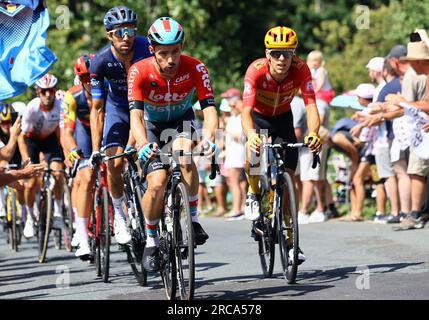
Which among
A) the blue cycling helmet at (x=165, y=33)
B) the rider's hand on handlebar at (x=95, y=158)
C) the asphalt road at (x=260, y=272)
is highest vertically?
the blue cycling helmet at (x=165, y=33)

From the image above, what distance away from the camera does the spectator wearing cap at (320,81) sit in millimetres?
17375

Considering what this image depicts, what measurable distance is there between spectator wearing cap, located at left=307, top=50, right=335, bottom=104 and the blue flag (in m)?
6.21

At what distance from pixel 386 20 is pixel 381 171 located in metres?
26.0

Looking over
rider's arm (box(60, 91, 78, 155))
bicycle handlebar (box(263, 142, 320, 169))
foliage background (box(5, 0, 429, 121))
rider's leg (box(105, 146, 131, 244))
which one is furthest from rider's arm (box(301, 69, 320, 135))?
foliage background (box(5, 0, 429, 121))

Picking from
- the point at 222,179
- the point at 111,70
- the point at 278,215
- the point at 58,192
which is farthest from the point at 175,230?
the point at 222,179

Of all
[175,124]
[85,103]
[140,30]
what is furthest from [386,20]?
[175,124]

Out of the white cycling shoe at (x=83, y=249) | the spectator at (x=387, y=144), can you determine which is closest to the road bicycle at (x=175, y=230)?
the white cycling shoe at (x=83, y=249)

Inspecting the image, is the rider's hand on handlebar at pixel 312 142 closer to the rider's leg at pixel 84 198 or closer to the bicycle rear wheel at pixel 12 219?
the rider's leg at pixel 84 198

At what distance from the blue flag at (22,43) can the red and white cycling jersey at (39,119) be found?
306 centimetres

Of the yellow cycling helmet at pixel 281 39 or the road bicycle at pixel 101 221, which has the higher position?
the yellow cycling helmet at pixel 281 39

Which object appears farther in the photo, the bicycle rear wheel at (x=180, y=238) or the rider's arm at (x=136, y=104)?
the rider's arm at (x=136, y=104)

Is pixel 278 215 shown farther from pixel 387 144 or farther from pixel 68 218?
pixel 387 144

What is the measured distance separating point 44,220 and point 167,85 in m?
5.30

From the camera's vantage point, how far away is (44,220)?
14406 mm
